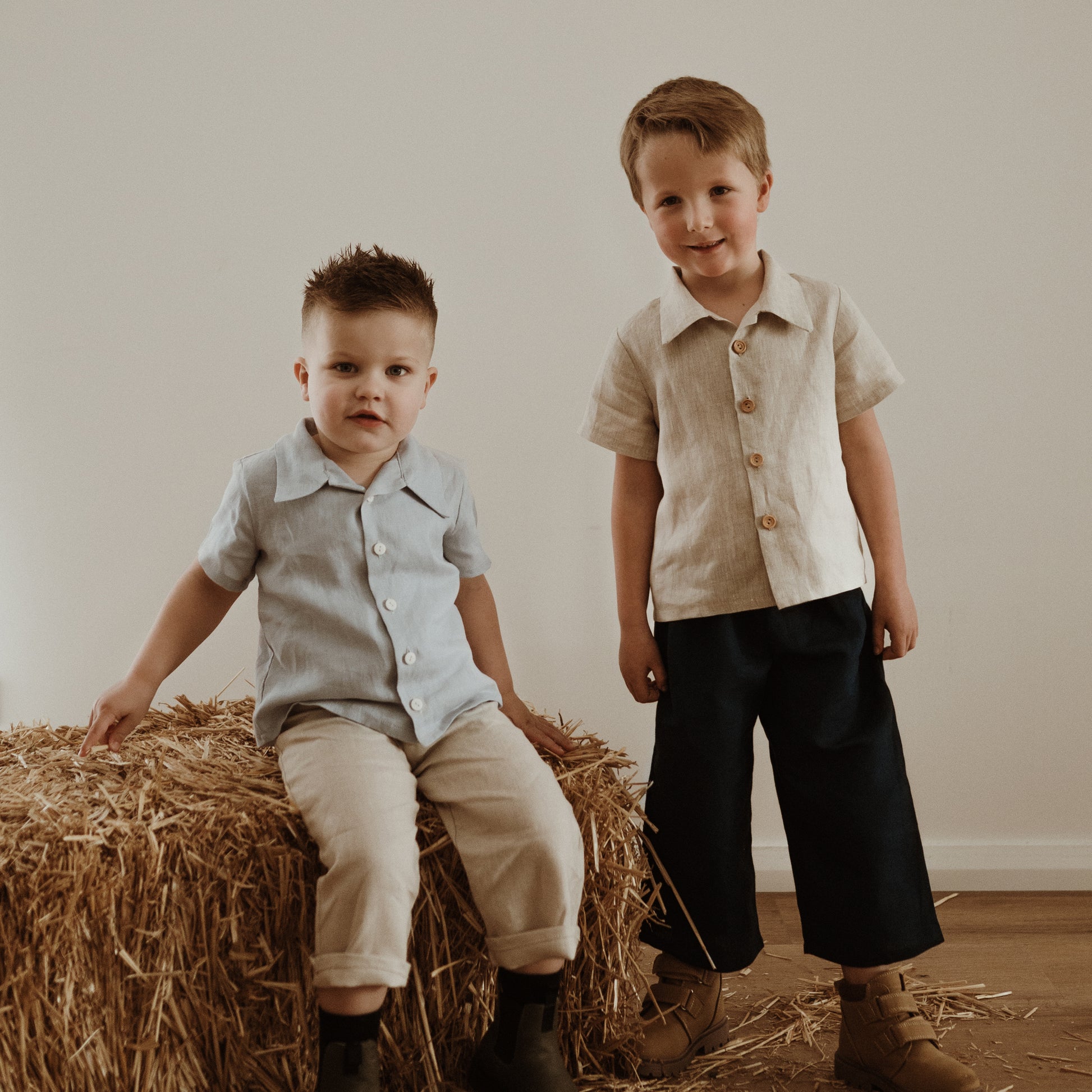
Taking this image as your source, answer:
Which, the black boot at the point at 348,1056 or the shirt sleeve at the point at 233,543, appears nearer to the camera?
the black boot at the point at 348,1056

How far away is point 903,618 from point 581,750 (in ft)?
1.57

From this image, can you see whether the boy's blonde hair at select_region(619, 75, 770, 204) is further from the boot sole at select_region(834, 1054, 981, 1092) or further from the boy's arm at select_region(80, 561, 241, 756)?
the boot sole at select_region(834, 1054, 981, 1092)

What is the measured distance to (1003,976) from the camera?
5.55 ft

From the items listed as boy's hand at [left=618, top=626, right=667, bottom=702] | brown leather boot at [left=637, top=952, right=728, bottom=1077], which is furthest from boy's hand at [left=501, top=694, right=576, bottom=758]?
brown leather boot at [left=637, top=952, right=728, bottom=1077]

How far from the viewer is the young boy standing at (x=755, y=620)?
1386mm

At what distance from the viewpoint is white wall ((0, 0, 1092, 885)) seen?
2.10 m

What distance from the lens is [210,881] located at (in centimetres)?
118

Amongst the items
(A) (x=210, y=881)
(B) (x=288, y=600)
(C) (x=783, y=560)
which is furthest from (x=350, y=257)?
(A) (x=210, y=881)

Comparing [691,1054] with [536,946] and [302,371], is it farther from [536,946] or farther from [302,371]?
[302,371]

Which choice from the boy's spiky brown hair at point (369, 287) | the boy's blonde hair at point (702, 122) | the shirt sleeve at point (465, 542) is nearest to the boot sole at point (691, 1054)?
the shirt sleeve at point (465, 542)

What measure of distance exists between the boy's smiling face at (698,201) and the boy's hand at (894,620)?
49 cm

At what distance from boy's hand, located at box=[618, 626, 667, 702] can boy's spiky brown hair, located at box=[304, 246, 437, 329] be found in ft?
1.72

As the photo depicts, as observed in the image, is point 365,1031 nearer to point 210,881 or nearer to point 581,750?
point 210,881

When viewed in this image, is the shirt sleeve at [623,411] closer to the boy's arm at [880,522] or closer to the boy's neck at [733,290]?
the boy's neck at [733,290]
